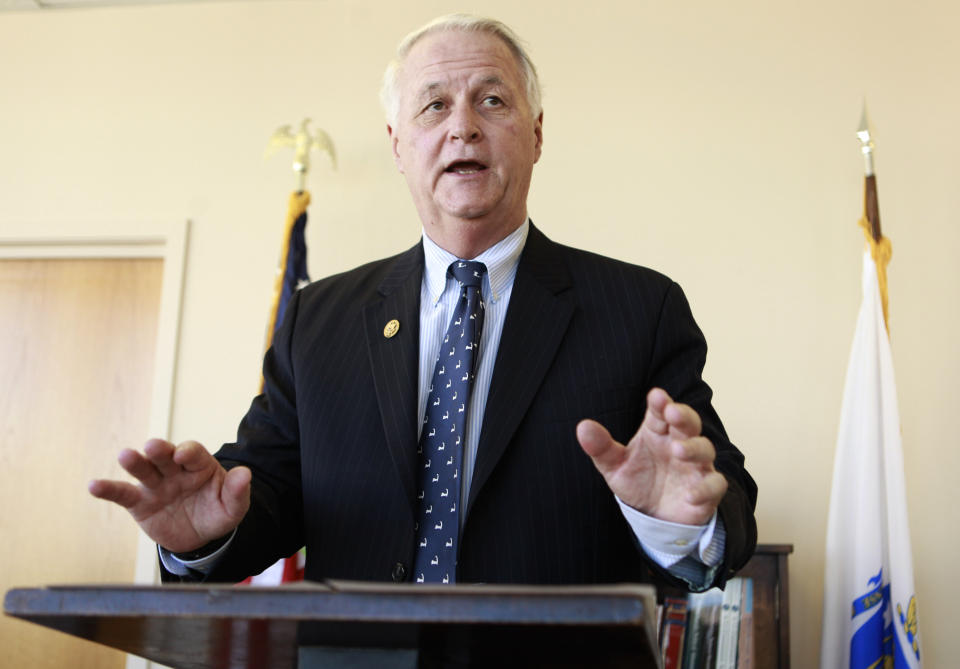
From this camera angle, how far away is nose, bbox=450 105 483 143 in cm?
161

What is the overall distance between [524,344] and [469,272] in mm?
174

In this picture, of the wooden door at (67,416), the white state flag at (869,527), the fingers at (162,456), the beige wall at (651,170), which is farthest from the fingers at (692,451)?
the wooden door at (67,416)

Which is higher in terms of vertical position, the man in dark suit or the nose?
the nose

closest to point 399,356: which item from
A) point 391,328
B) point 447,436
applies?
point 391,328

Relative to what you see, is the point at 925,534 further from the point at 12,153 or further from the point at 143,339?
the point at 12,153

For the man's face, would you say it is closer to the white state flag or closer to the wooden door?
the white state flag

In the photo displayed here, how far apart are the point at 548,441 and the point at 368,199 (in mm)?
2415

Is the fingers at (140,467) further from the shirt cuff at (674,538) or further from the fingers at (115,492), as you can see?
the shirt cuff at (674,538)

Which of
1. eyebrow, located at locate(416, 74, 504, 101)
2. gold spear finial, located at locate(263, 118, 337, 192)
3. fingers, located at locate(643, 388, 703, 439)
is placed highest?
gold spear finial, located at locate(263, 118, 337, 192)

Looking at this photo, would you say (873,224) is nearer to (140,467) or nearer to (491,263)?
(491,263)

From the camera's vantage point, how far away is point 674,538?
107cm

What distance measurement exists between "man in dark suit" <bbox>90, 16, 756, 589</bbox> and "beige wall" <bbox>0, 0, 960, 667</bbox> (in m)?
1.74

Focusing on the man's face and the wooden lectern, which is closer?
the wooden lectern

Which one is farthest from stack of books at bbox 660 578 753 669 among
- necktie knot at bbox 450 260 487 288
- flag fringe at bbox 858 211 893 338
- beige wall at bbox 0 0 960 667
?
necktie knot at bbox 450 260 487 288
